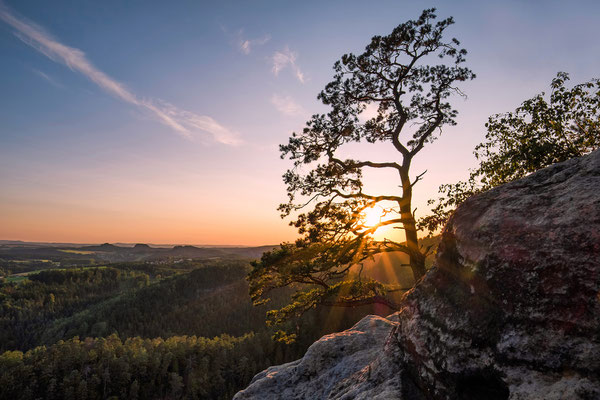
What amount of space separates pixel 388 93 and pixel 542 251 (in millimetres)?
13309

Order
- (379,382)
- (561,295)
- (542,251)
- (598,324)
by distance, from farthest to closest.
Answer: (379,382)
(542,251)
(561,295)
(598,324)

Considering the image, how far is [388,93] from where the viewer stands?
51.4 feet

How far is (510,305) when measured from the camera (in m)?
4.07

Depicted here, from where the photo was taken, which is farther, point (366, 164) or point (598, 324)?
point (366, 164)

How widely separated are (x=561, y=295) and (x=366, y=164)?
11876mm

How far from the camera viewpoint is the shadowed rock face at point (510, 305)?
344cm

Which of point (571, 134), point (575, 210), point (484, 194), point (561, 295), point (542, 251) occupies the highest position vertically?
point (571, 134)

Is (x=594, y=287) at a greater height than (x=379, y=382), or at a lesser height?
greater

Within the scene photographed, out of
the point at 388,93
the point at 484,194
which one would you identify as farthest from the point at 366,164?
the point at 484,194

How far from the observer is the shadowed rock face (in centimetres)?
344

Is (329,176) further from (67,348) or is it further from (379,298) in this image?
(67,348)

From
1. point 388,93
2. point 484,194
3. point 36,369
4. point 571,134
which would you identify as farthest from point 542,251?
point 36,369

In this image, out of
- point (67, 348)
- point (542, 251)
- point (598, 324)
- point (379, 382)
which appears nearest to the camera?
point (598, 324)

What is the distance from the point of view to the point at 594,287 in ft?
11.2
